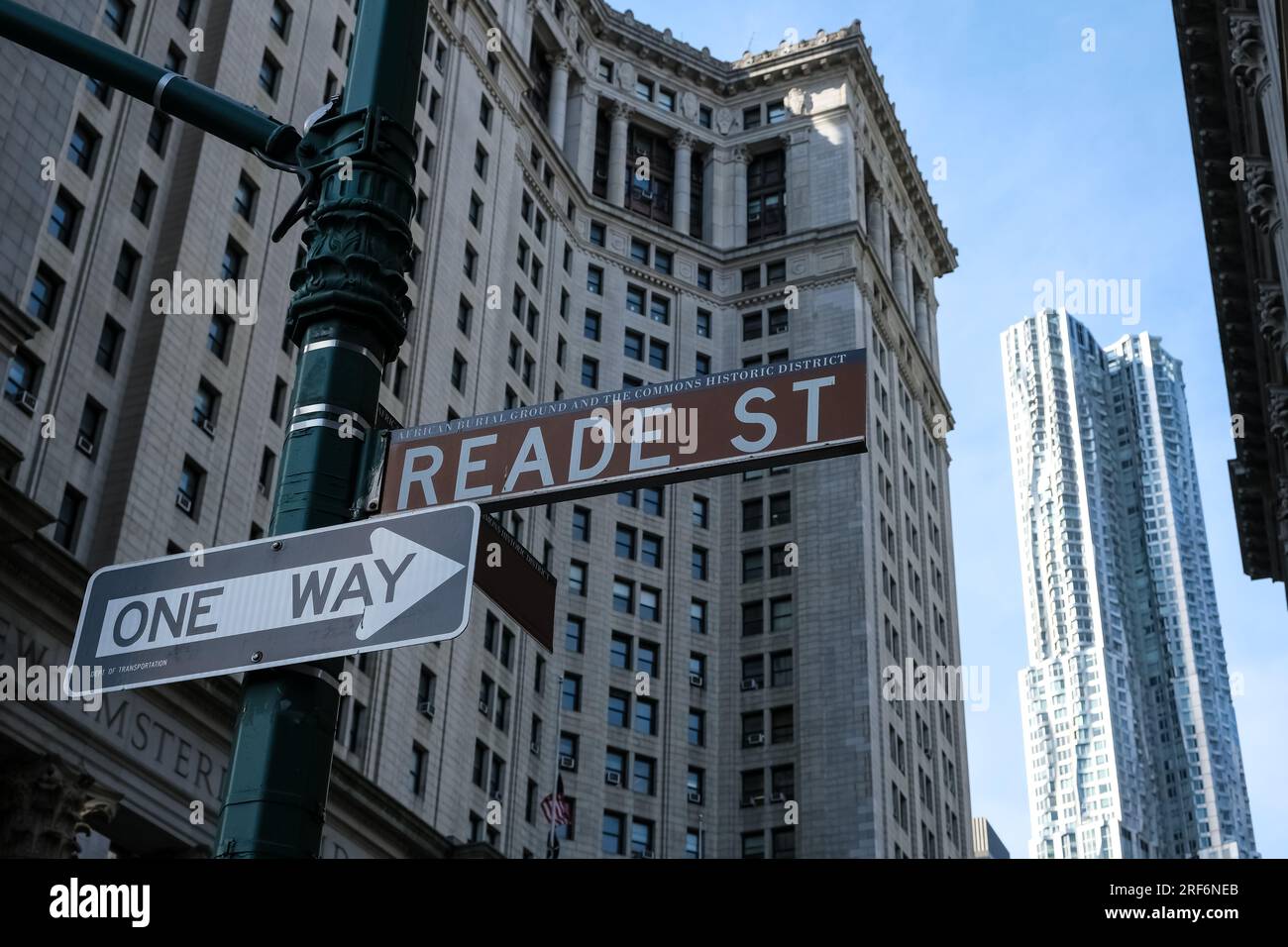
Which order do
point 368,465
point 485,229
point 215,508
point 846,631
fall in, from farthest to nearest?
point 846,631 < point 485,229 < point 215,508 < point 368,465

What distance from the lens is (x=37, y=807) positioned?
3403cm

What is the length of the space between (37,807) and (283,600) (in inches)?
1216

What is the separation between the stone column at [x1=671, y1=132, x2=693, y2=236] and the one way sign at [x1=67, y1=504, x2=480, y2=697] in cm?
9001

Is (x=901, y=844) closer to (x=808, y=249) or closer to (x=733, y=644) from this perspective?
(x=733, y=644)

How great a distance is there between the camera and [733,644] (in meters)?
81.0

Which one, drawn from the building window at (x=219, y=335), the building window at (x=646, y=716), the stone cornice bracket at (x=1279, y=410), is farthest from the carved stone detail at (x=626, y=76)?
the stone cornice bracket at (x=1279, y=410)

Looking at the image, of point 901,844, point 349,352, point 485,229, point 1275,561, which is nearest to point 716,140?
point 485,229

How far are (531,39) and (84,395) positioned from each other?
56.6m

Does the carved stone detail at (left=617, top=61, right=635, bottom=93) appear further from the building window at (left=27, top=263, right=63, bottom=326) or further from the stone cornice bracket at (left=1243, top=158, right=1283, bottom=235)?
the stone cornice bracket at (left=1243, top=158, right=1283, bottom=235)

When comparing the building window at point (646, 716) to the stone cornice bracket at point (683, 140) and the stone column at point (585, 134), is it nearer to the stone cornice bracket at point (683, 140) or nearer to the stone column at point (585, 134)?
the stone column at point (585, 134)

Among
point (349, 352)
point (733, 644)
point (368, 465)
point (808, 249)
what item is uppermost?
point (808, 249)

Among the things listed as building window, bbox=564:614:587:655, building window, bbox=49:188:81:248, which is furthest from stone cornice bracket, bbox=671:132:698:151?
building window, bbox=49:188:81:248

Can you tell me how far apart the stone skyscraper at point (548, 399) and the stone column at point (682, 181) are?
13.1 inches
